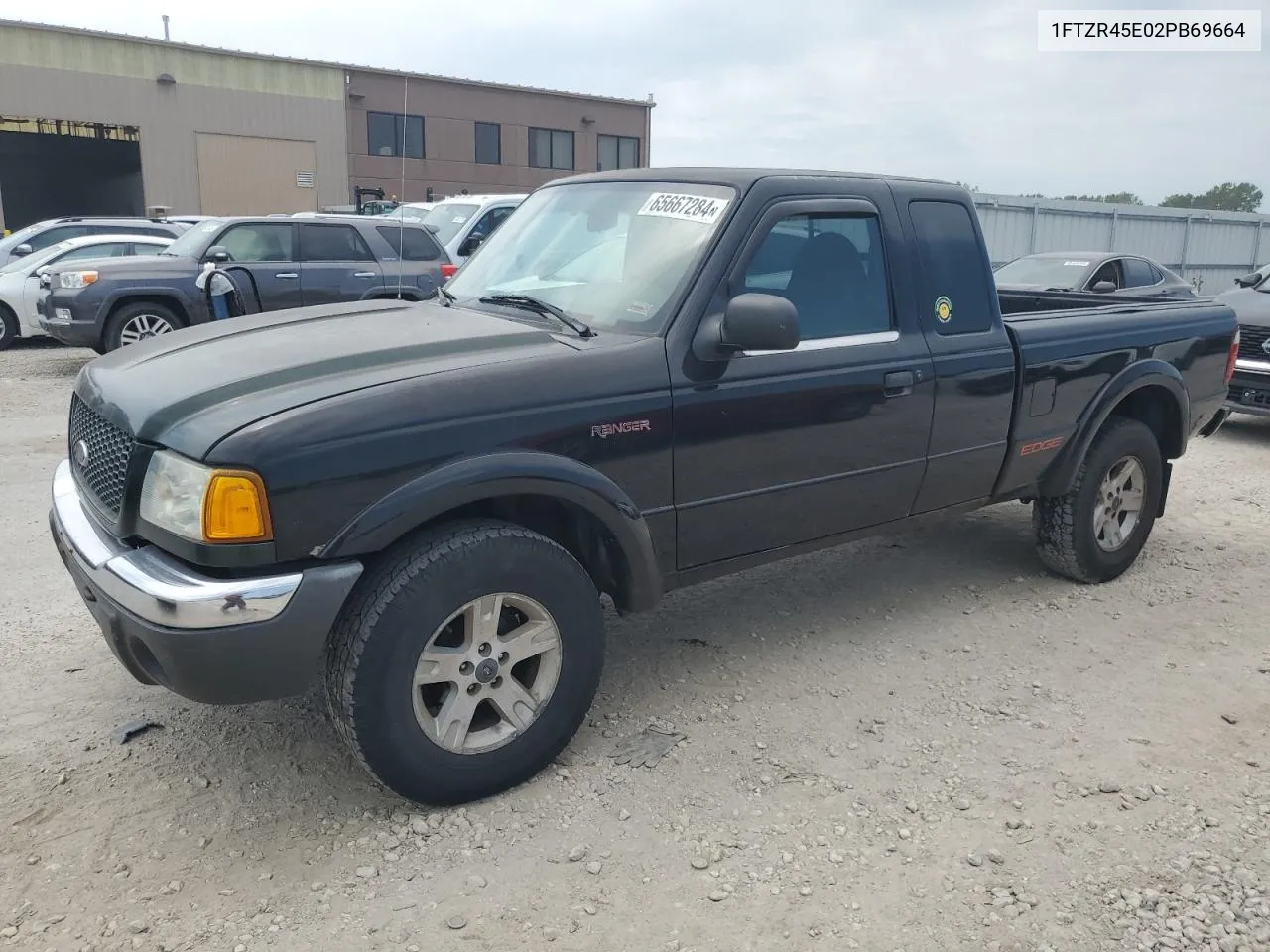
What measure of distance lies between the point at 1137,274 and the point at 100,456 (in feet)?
39.0

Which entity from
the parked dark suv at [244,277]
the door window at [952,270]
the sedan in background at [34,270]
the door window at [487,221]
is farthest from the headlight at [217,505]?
the door window at [487,221]

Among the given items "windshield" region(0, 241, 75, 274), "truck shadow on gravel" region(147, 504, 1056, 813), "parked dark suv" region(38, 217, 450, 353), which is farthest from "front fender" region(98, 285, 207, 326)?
"truck shadow on gravel" region(147, 504, 1056, 813)

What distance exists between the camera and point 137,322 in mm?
10523

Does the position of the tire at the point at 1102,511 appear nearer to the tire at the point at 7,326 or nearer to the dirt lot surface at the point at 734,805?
the dirt lot surface at the point at 734,805

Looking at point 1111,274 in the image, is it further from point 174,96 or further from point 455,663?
point 174,96

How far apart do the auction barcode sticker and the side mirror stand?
48 cm

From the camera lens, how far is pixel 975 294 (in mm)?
4352

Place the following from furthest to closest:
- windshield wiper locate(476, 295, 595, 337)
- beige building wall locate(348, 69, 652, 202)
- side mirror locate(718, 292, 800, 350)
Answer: beige building wall locate(348, 69, 652, 202) < windshield wiper locate(476, 295, 595, 337) < side mirror locate(718, 292, 800, 350)

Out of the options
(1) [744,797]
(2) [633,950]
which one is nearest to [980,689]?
(1) [744,797]

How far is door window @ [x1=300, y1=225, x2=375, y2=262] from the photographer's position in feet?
36.4

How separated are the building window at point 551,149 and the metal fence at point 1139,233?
2287cm

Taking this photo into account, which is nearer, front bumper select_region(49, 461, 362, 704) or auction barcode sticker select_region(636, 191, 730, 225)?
front bumper select_region(49, 461, 362, 704)

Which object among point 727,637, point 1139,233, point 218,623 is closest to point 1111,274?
point 727,637

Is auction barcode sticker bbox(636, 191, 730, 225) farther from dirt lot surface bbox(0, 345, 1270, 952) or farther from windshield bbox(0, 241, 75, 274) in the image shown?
windshield bbox(0, 241, 75, 274)
